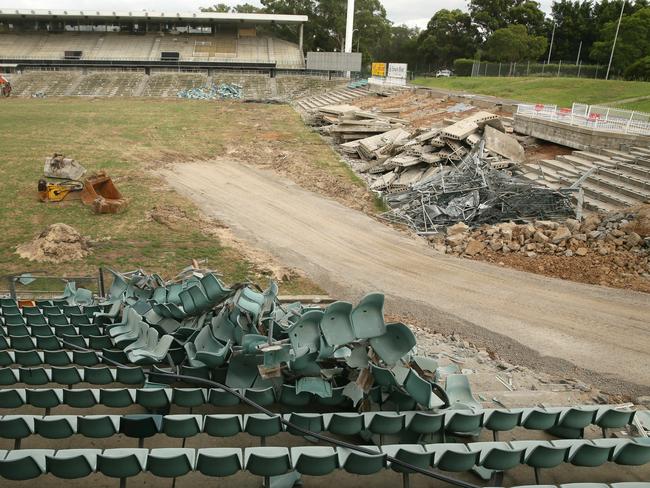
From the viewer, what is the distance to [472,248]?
52.8 feet

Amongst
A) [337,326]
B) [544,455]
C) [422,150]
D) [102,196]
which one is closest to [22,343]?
[337,326]

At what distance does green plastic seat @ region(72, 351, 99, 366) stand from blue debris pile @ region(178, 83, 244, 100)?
4750 cm

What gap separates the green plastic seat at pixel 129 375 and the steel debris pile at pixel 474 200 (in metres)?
12.6

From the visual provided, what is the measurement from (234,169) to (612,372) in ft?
65.1

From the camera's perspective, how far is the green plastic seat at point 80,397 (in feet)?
20.5

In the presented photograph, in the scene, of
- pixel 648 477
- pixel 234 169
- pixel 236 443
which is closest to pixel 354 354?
pixel 236 443

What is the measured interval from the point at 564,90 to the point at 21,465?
138ft

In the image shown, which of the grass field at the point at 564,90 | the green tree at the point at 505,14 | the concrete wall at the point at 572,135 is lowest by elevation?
the concrete wall at the point at 572,135

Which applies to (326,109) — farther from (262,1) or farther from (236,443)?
(262,1)

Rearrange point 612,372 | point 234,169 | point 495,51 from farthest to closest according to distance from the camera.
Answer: point 495,51 → point 234,169 → point 612,372

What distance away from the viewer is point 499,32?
A: 195 ft

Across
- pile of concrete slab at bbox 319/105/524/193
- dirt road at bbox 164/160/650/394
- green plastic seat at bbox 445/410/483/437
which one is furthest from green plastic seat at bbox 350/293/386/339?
pile of concrete slab at bbox 319/105/524/193

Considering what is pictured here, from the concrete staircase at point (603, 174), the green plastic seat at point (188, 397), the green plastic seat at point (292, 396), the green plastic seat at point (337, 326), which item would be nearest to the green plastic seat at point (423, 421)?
the green plastic seat at point (337, 326)

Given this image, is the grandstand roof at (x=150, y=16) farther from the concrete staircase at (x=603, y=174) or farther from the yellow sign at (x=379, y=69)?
the concrete staircase at (x=603, y=174)
